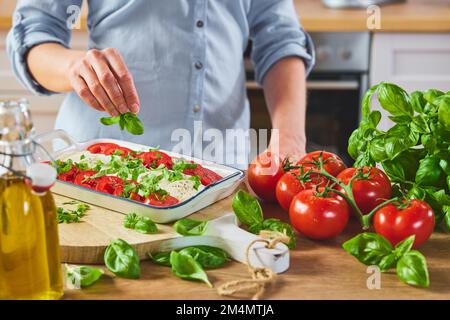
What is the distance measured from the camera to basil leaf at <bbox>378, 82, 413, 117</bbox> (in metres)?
1.08

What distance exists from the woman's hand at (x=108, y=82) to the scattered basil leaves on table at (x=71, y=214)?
0.18m

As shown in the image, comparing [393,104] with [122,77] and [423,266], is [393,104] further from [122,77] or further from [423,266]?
[122,77]

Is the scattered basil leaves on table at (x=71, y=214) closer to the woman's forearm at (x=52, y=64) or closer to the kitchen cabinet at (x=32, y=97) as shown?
the woman's forearm at (x=52, y=64)

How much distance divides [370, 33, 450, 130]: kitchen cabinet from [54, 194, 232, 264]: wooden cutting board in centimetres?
152

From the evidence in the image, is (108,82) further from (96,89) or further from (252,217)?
(252,217)

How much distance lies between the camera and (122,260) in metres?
0.92

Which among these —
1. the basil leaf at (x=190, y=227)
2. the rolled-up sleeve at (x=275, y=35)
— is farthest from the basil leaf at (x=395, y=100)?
the rolled-up sleeve at (x=275, y=35)

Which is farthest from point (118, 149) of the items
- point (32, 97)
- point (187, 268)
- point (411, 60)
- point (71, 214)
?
point (411, 60)

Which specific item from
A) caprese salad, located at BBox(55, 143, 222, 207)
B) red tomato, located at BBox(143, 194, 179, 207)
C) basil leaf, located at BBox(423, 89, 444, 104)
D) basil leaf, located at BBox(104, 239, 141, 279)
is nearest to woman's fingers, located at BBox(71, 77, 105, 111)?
caprese salad, located at BBox(55, 143, 222, 207)

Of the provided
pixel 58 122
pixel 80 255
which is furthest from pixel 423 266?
pixel 58 122

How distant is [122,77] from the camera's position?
3.76ft

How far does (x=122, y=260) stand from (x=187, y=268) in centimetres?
9

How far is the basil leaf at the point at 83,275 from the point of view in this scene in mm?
889

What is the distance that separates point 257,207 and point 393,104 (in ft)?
0.89
